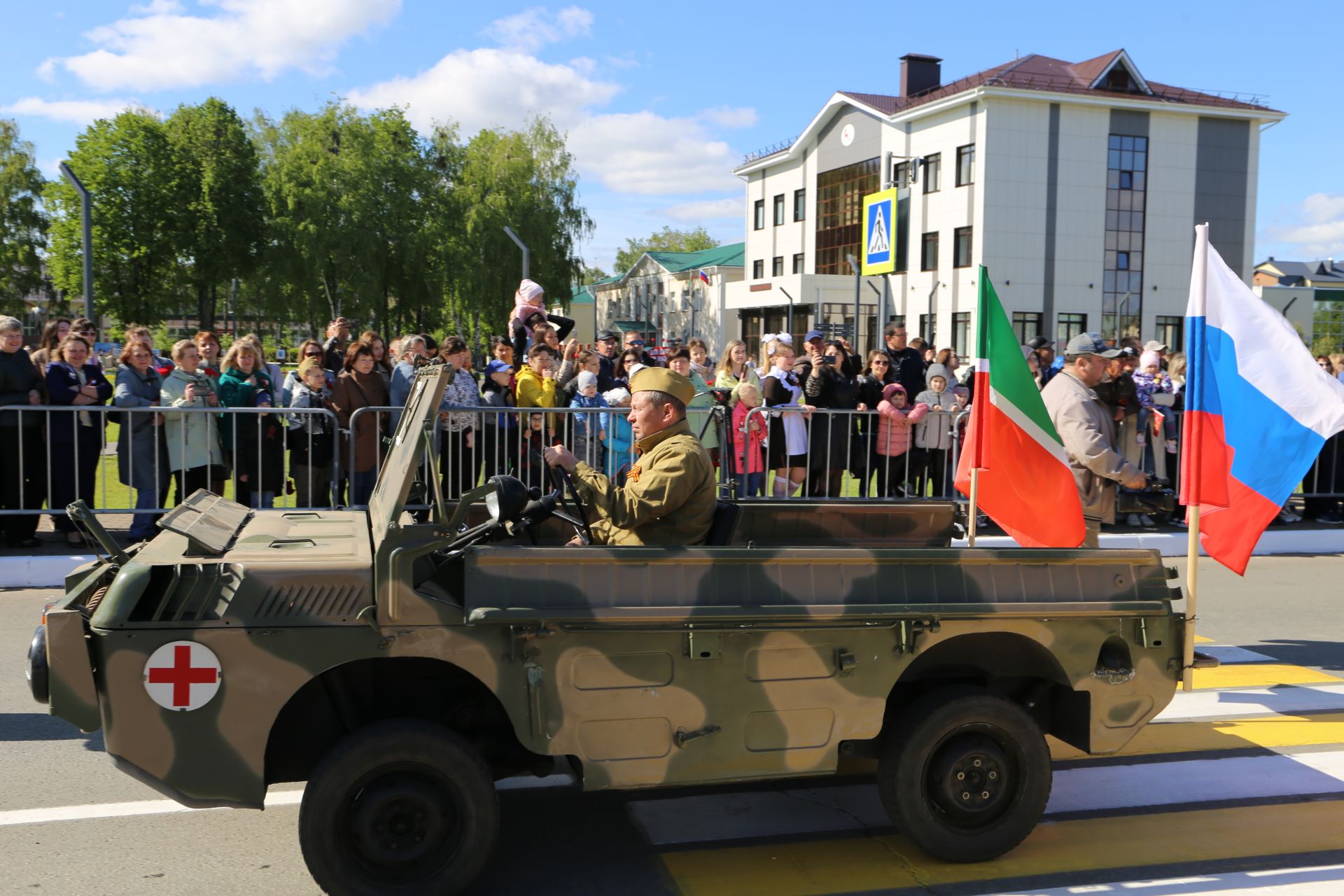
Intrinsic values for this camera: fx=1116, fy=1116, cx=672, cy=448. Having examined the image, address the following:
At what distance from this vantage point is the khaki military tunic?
15.1ft

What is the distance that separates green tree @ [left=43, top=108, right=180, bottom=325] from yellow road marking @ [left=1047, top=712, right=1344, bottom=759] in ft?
174

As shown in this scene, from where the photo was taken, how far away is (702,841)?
4.49 meters

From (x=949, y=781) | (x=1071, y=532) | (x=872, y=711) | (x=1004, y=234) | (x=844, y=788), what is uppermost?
(x=1004, y=234)

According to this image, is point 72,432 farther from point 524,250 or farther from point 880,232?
point 880,232

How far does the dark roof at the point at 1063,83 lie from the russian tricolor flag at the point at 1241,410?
46.9 metres

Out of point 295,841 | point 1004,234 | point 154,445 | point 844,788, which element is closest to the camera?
point 295,841

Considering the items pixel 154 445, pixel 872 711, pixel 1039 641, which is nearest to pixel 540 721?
pixel 872 711

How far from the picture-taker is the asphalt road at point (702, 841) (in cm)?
409

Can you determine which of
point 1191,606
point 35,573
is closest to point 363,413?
point 35,573

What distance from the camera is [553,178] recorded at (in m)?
54.3

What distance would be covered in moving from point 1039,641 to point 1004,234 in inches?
1901

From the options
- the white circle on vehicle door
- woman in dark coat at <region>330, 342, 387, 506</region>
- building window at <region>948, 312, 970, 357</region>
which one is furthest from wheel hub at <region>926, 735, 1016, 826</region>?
building window at <region>948, 312, 970, 357</region>

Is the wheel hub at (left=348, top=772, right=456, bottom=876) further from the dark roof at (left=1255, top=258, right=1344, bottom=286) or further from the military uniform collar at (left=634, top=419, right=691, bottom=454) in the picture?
the dark roof at (left=1255, top=258, right=1344, bottom=286)

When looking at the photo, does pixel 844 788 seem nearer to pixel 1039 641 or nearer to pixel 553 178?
pixel 1039 641
